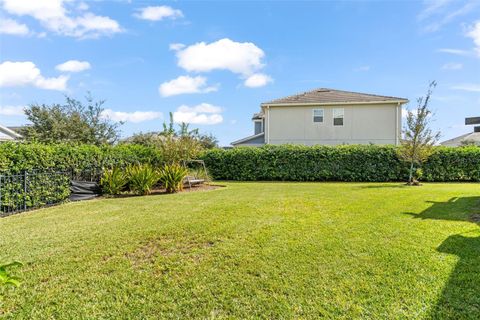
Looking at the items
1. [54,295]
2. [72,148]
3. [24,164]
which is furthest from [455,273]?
[72,148]

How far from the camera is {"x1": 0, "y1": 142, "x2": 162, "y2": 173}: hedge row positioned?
7.59 m

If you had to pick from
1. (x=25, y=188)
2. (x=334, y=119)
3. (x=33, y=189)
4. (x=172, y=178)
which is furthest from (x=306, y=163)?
(x=25, y=188)

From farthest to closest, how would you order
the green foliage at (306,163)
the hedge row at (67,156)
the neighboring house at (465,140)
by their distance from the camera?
the neighboring house at (465,140) → the green foliage at (306,163) → the hedge row at (67,156)

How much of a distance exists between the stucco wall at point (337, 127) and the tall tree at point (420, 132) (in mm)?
7334

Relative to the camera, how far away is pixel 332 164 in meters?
15.8

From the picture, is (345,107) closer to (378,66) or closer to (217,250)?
(378,66)

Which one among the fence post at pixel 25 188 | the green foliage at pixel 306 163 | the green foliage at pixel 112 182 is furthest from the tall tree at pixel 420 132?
the fence post at pixel 25 188

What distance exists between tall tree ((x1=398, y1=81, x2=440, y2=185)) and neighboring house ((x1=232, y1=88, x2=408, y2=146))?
734 cm

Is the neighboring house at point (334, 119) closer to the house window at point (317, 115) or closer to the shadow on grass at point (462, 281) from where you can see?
the house window at point (317, 115)

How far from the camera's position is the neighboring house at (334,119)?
20531mm

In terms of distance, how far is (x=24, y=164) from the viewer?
7.84 m

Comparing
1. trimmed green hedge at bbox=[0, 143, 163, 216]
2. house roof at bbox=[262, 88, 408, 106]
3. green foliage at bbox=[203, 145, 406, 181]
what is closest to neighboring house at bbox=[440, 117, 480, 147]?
house roof at bbox=[262, 88, 408, 106]

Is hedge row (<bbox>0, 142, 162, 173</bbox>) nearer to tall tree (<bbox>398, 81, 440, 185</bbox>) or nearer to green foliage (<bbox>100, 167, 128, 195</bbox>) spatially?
green foliage (<bbox>100, 167, 128, 195</bbox>)

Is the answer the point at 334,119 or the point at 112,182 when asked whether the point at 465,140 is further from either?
the point at 112,182
